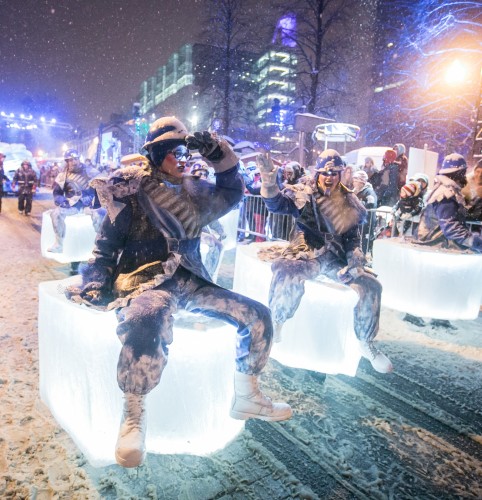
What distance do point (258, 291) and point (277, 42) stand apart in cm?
1821

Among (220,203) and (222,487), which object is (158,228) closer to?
(220,203)

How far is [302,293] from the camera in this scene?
3.95 meters

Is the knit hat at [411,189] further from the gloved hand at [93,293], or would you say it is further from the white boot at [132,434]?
the white boot at [132,434]

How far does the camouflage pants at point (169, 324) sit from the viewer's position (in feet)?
8.09

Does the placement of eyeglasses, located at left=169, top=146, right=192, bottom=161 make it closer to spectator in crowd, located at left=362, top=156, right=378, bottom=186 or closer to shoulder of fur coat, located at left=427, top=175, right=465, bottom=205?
shoulder of fur coat, located at left=427, top=175, right=465, bottom=205

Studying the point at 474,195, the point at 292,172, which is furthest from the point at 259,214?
the point at 474,195

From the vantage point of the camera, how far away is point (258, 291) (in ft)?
15.1

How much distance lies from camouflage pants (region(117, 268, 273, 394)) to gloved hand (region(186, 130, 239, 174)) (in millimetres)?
807

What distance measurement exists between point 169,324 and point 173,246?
2.05 ft

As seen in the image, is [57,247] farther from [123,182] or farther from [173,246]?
[173,246]

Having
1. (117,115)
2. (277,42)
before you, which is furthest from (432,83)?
(117,115)

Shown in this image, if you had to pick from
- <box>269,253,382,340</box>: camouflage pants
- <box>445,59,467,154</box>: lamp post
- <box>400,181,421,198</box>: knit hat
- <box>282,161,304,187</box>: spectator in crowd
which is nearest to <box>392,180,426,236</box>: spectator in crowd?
<box>400,181,421,198</box>: knit hat

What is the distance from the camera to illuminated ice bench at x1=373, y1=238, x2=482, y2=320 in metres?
5.56

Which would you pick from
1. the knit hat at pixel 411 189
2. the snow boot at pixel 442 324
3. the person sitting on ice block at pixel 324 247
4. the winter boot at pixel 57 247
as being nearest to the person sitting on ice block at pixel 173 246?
the person sitting on ice block at pixel 324 247
